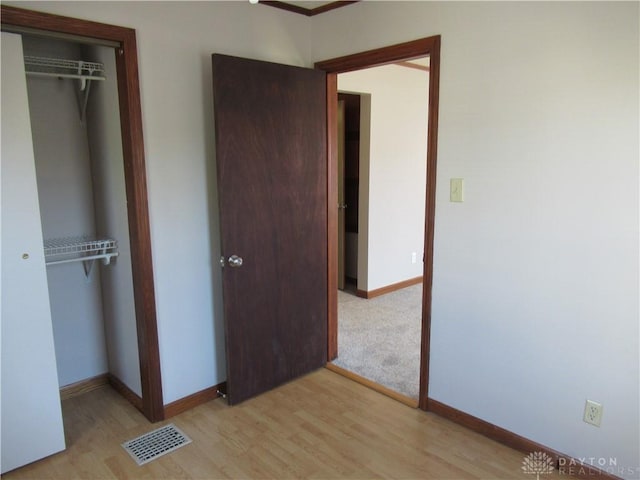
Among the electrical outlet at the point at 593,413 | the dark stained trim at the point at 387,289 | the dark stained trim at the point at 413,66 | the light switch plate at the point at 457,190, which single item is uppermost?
the dark stained trim at the point at 413,66

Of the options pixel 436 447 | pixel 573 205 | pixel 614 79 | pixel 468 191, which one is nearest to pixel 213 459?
pixel 436 447

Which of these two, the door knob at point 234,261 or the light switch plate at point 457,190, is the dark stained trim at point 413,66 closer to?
the light switch plate at point 457,190

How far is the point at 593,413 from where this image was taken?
6.61 feet

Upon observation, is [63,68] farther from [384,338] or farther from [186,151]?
[384,338]

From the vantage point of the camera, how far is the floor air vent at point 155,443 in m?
2.25

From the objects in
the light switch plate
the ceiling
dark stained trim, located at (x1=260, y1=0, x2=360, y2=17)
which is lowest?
the light switch plate

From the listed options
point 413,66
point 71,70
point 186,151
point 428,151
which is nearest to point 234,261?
point 186,151

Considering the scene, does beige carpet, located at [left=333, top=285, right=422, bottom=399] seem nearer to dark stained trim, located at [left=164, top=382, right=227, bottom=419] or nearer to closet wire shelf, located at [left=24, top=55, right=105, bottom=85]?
dark stained trim, located at [left=164, top=382, right=227, bottom=419]

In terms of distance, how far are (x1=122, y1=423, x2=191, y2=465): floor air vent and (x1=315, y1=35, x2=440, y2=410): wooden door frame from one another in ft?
3.85

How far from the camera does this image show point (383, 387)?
290cm

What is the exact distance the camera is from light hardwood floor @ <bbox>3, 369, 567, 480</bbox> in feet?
7.01

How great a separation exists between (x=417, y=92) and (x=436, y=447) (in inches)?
141

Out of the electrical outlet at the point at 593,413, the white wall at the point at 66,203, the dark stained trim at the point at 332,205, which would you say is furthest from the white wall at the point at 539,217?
the white wall at the point at 66,203

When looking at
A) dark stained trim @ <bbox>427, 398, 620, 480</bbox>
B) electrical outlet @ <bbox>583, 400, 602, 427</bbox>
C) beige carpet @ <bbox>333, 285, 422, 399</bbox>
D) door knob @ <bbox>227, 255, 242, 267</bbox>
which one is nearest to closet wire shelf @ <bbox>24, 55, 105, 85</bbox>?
door knob @ <bbox>227, 255, 242, 267</bbox>
